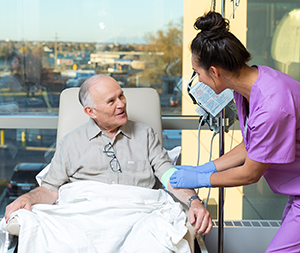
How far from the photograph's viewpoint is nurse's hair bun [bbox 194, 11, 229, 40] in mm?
1202

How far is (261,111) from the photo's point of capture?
3.81ft

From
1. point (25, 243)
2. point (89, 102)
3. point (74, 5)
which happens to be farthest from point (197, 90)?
point (74, 5)

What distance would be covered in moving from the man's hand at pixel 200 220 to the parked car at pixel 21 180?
67.7 inches

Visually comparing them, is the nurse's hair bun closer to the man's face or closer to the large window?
the man's face

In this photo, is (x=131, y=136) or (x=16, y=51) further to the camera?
(x=16, y=51)

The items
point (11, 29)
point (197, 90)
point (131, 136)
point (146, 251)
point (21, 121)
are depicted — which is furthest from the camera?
point (11, 29)

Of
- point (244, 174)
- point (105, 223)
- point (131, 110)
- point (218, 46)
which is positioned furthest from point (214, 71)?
point (131, 110)

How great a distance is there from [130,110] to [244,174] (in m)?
0.95

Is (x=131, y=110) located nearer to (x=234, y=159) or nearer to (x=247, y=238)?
(x=234, y=159)

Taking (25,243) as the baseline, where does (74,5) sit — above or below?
above

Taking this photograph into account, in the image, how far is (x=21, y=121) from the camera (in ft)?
7.82

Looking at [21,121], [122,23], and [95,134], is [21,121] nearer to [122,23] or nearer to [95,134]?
[95,134]

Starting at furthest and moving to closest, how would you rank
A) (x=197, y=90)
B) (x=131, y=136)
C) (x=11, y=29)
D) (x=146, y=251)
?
(x=11, y=29) < (x=131, y=136) < (x=197, y=90) < (x=146, y=251)

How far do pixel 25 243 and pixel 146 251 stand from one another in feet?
1.46
